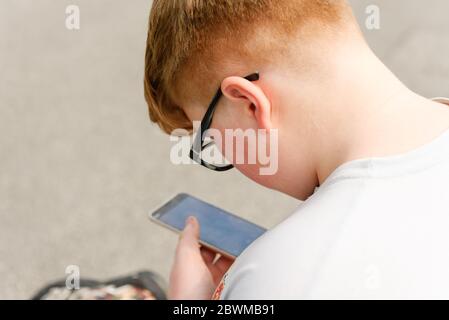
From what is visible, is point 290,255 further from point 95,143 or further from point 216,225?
point 95,143

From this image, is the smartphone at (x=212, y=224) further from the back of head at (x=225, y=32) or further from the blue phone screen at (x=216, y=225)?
the back of head at (x=225, y=32)

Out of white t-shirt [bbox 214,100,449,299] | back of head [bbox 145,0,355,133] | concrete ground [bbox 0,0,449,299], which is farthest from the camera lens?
concrete ground [bbox 0,0,449,299]

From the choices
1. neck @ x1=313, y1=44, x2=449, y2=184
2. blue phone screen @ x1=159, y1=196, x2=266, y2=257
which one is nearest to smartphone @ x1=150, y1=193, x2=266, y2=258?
blue phone screen @ x1=159, y1=196, x2=266, y2=257

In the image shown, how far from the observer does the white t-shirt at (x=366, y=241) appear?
44 centimetres

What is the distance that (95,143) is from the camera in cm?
134

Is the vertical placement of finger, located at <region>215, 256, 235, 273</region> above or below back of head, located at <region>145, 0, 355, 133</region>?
below

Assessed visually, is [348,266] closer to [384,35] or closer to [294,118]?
→ [294,118]

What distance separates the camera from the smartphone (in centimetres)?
78

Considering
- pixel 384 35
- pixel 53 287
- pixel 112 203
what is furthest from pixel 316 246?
pixel 384 35

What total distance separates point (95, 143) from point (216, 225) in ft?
2.04

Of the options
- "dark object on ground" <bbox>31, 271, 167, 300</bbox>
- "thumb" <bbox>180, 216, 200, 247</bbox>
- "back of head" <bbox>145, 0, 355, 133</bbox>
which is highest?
"back of head" <bbox>145, 0, 355, 133</bbox>

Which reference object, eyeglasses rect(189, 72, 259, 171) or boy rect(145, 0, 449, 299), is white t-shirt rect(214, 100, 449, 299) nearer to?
boy rect(145, 0, 449, 299)

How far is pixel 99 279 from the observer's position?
3.56ft

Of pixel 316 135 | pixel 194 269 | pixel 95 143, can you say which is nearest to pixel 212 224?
pixel 194 269
